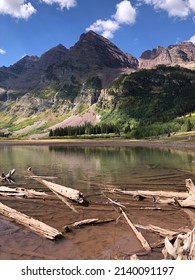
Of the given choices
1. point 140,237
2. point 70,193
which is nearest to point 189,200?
point 140,237

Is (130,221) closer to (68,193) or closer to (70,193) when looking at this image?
(70,193)

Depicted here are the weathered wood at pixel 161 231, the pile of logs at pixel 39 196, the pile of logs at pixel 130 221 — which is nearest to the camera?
the pile of logs at pixel 130 221

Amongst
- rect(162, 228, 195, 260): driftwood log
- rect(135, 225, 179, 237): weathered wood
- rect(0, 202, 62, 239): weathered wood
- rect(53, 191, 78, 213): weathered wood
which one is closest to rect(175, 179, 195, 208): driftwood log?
rect(135, 225, 179, 237): weathered wood

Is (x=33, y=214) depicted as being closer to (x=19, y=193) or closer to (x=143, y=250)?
(x=19, y=193)

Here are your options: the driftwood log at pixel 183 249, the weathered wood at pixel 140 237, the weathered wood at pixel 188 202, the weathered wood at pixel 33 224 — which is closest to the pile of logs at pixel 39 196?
the weathered wood at pixel 33 224

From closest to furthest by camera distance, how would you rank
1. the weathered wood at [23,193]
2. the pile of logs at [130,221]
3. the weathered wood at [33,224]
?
1. the pile of logs at [130,221]
2. the weathered wood at [33,224]
3. the weathered wood at [23,193]

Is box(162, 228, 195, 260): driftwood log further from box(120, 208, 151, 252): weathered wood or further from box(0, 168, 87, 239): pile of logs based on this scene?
box(0, 168, 87, 239): pile of logs

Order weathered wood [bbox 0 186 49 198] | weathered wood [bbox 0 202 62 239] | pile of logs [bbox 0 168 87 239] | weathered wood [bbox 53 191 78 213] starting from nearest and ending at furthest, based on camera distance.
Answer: weathered wood [bbox 0 202 62 239], pile of logs [bbox 0 168 87 239], weathered wood [bbox 53 191 78 213], weathered wood [bbox 0 186 49 198]

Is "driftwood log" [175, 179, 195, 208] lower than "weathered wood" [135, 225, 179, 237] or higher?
higher

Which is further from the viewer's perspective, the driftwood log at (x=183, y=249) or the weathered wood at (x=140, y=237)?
the weathered wood at (x=140, y=237)

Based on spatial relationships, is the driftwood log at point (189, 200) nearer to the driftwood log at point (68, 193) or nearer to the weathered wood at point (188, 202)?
the weathered wood at point (188, 202)
